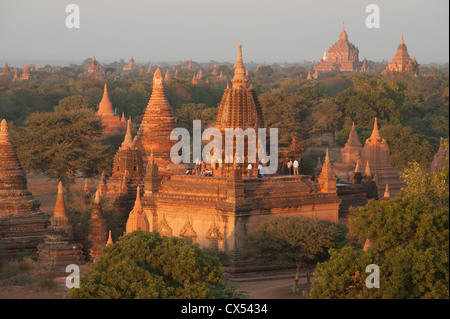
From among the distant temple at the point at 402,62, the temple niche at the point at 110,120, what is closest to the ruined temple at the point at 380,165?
the temple niche at the point at 110,120

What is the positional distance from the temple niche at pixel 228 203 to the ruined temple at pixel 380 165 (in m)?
16.6

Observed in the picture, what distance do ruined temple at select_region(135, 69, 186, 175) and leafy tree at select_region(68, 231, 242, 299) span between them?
18.7 m

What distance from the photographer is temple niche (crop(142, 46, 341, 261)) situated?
4050cm

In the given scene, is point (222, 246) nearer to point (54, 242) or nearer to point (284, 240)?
point (284, 240)

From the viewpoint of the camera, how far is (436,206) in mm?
36312

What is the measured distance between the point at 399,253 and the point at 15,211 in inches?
704

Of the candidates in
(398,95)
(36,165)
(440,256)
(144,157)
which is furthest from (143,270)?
(398,95)

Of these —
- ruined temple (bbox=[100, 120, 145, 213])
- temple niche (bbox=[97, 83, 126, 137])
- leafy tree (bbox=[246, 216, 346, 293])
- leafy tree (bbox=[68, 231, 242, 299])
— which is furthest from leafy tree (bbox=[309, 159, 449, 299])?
temple niche (bbox=[97, 83, 126, 137])

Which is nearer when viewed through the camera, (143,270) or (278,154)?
(143,270)

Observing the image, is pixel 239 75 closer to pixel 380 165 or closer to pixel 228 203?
pixel 228 203
